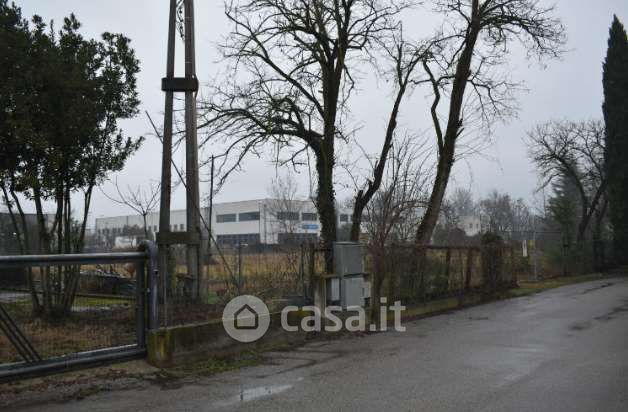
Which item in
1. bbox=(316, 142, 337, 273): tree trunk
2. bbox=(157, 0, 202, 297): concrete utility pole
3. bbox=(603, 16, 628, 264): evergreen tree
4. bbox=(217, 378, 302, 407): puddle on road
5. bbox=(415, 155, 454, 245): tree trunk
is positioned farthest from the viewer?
bbox=(603, 16, 628, 264): evergreen tree

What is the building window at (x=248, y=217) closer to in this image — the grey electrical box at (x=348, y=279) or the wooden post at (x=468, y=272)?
the wooden post at (x=468, y=272)

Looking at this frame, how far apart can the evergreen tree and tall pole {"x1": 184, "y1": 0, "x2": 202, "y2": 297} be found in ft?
97.3

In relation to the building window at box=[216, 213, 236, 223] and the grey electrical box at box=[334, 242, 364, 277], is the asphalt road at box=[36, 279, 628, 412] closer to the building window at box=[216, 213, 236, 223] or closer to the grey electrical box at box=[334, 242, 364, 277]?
the grey electrical box at box=[334, 242, 364, 277]

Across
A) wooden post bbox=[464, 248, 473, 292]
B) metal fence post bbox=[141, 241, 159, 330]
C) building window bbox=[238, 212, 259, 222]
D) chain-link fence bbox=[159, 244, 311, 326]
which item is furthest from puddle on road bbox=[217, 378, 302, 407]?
building window bbox=[238, 212, 259, 222]

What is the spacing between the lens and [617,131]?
3412cm

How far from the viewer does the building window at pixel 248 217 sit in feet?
255

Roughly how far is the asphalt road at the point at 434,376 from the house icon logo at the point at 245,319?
1.85 ft

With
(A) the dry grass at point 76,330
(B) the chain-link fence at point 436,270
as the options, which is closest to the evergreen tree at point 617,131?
(B) the chain-link fence at point 436,270

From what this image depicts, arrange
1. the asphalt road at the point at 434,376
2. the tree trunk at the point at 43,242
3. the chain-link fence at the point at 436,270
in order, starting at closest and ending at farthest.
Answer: the asphalt road at the point at 434,376 → the tree trunk at the point at 43,242 → the chain-link fence at the point at 436,270

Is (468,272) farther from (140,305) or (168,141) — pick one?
(140,305)

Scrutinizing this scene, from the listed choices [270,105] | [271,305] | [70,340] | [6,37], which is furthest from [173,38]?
[70,340]

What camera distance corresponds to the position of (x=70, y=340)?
7.15 meters

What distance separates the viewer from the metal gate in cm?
652

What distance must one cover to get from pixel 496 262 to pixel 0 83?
46.2 feet
